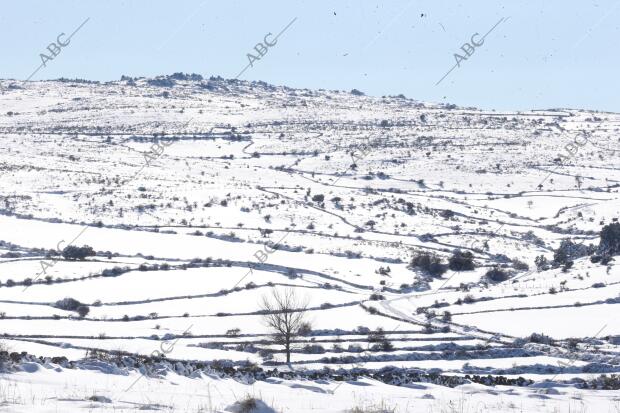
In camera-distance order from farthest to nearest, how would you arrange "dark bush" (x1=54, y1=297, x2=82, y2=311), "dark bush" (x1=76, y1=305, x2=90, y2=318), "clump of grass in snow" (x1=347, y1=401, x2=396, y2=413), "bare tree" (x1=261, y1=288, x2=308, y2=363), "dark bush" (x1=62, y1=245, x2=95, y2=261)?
"dark bush" (x1=62, y1=245, x2=95, y2=261)
"dark bush" (x1=54, y1=297, x2=82, y2=311)
"dark bush" (x1=76, y1=305, x2=90, y2=318)
"bare tree" (x1=261, y1=288, x2=308, y2=363)
"clump of grass in snow" (x1=347, y1=401, x2=396, y2=413)

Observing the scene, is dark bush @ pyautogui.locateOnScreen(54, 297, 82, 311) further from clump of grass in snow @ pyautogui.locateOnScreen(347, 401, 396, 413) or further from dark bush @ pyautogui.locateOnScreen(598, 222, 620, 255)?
dark bush @ pyautogui.locateOnScreen(598, 222, 620, 255)

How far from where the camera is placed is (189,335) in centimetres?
3931

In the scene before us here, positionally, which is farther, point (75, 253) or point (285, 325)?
point (75, 253)

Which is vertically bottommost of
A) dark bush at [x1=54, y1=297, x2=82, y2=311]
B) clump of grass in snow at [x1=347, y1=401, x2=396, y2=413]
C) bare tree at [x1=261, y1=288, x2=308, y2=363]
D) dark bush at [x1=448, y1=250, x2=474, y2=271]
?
clump of grass in snow at [x1=347, y1=401, x2=396, y2=413]

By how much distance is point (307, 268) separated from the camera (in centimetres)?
5756

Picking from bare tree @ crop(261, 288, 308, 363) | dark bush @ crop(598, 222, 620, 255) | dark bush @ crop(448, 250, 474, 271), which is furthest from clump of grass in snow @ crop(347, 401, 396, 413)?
dark bush @ crop(598, 222, 620, 255)

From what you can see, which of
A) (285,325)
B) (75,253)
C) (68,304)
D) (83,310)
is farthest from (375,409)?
(75,253)

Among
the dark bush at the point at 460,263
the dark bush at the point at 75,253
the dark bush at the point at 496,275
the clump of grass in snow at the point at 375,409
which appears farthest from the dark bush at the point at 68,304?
the clump of grass in snow at the point at 375,409

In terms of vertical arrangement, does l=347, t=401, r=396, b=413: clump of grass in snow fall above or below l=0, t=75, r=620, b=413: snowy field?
below

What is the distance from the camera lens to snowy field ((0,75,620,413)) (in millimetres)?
17808

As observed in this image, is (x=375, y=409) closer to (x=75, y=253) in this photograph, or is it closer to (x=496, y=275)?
(x=496, y=275)

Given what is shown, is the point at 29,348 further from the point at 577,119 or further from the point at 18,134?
the point at 577,119

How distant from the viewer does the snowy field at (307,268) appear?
58.4 ft

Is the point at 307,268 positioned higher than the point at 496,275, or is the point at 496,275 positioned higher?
the point at 307,268
